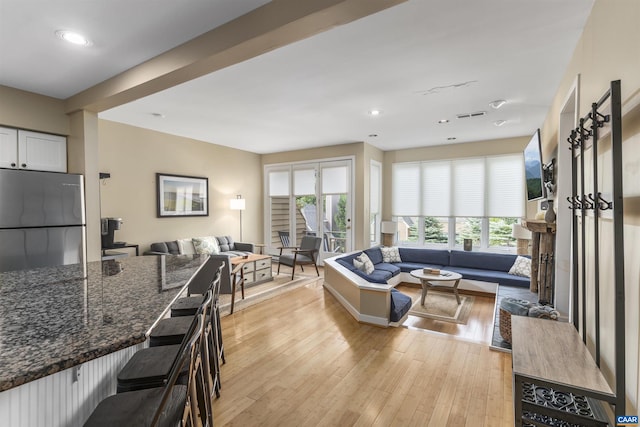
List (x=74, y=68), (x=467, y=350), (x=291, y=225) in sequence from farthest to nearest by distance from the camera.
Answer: (x=291, y=225) < (x=467, y=350) < (x=74, y=68)

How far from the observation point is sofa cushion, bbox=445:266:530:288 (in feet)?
15.8

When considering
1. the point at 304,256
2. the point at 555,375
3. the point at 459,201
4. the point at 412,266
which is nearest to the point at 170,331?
the point at 555,375

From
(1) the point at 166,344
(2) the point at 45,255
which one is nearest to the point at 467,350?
(1) the point at 166,344

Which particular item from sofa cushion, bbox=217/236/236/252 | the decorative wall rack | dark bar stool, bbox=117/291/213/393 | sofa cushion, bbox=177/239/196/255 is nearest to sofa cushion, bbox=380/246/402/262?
sofa cushion, bbox=217/236/236/252

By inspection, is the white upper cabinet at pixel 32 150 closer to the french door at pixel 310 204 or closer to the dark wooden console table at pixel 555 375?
the french door at pixel 310 204

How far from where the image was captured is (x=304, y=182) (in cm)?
725

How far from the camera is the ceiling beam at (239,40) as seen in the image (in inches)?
67.9

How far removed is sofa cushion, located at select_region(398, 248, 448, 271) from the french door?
3.92 feet

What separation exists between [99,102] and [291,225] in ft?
15.9

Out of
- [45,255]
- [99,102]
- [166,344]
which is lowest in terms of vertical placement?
[166,344]

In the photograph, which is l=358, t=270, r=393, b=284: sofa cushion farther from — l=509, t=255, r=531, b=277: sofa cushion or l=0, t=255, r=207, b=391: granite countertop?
l=0, t=255, r=207, b=391: granite countertop

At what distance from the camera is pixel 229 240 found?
6.49m

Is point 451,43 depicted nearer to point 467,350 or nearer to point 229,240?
point 467,350

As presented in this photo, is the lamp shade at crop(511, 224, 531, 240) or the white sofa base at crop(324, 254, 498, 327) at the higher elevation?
the lamp shade at crop(511, 224, 531, 240)
